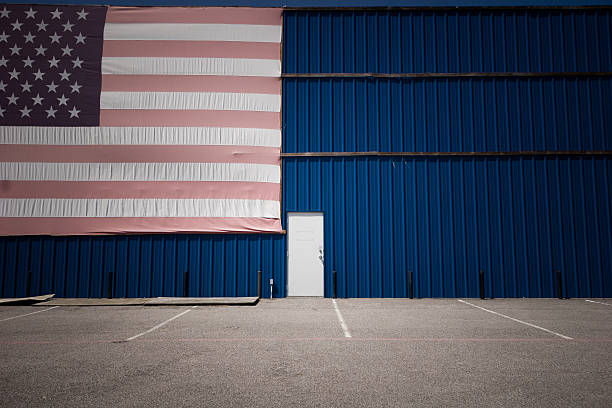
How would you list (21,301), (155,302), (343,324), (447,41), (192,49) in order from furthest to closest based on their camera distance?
1. (447,41)
2. (192,49)
3. (21,301)
4. (155,302)
5. (343,324)

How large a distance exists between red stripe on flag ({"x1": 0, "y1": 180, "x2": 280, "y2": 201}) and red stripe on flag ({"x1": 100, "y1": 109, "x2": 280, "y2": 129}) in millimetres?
2027

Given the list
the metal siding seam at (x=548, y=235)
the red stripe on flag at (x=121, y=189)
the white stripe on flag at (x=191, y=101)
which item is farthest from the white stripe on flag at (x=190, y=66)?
the metal siding seam at (x=548, y=235)

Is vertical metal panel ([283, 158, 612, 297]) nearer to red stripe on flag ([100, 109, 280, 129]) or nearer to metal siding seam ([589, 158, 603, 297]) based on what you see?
metal siding seam ([589, 158, 603, 297])

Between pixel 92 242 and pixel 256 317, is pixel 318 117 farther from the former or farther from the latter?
pixel 92 242

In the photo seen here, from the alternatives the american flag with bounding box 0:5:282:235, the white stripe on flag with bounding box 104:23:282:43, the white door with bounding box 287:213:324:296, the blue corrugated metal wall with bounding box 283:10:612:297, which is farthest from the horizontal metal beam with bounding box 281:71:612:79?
the white door with bounding box 287:213:324:296

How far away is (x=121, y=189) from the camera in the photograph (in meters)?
14.2

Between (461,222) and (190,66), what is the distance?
34.6 ft

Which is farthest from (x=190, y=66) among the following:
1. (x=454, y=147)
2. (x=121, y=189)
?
(x=454, y=147)

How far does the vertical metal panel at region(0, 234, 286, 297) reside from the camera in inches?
551

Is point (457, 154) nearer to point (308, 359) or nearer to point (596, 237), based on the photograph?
point (596, 237)

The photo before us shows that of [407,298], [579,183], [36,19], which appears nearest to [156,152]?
[36,19]

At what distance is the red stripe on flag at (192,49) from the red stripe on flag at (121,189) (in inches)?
177

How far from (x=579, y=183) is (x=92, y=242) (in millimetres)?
16160

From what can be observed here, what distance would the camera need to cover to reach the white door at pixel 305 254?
46.5 ft
